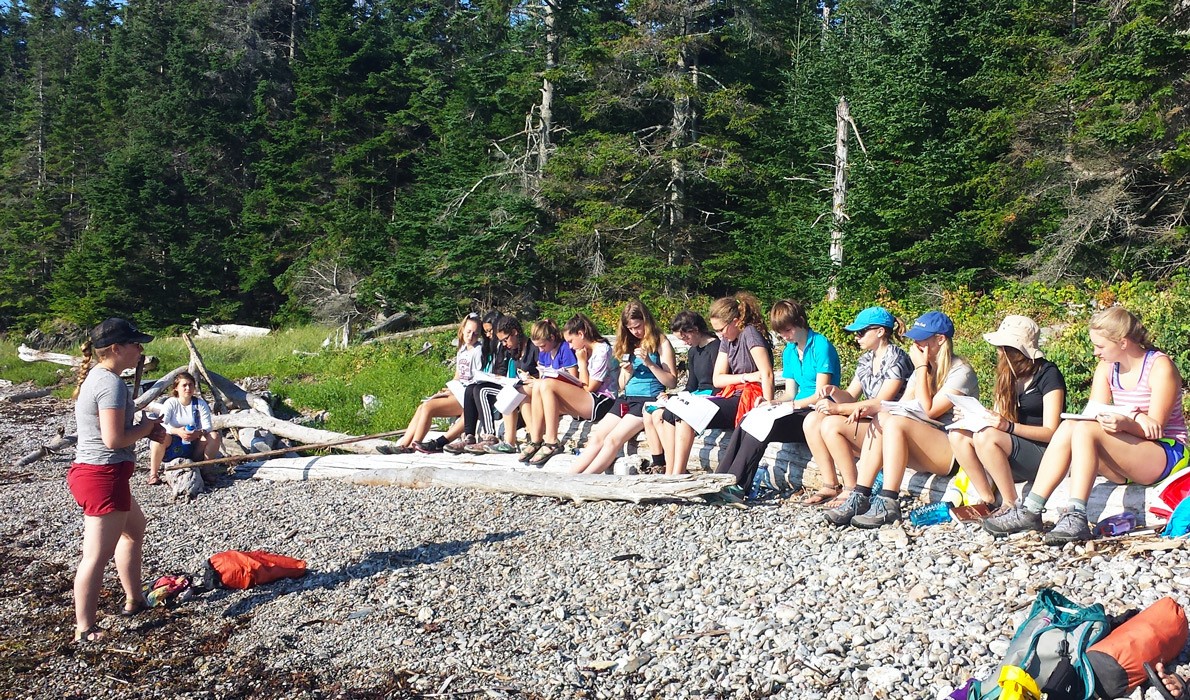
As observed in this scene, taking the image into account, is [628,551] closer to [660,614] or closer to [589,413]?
[660,614]

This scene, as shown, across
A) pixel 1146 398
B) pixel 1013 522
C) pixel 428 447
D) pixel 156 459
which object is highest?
pixel 1146 398

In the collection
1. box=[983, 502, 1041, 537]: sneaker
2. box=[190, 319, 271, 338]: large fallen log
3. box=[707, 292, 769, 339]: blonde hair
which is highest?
box=[707, 292, 769, 339]: blonde hair

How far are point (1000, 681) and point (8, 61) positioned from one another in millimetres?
66846

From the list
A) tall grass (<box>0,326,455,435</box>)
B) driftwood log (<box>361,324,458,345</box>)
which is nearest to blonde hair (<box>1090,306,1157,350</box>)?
tall grass (<box>0,326,455,435</box>)

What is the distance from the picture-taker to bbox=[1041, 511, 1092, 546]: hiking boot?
471 cm

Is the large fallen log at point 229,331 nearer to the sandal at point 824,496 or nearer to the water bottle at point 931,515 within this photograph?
the sandal at point 824,496

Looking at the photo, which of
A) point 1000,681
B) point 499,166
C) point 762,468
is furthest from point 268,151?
point 1000,681

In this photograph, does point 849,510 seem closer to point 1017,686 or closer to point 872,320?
point 872,320

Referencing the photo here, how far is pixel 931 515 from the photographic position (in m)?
5.62

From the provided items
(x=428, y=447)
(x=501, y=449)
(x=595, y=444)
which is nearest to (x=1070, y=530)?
A: (x=595, y=444)

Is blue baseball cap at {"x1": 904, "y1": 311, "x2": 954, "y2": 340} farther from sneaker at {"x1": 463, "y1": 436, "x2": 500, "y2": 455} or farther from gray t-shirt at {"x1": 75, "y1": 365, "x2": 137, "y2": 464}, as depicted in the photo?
gray t-shirt at {"x1": 75, "y1": 365, "x2": 137, "y2": 464}

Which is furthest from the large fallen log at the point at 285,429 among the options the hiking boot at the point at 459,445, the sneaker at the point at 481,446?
the sneaker at the point at 481,446

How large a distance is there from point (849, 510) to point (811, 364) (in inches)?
61.7

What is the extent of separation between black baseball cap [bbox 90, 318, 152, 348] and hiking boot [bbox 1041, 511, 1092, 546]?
511 centimetres
